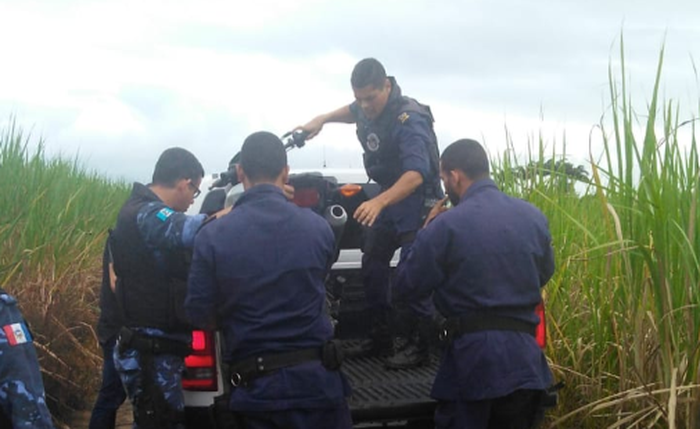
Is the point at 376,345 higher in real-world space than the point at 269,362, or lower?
lower

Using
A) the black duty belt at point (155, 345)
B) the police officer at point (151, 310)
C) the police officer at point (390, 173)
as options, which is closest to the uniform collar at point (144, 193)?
the police officer at point (151, 310)

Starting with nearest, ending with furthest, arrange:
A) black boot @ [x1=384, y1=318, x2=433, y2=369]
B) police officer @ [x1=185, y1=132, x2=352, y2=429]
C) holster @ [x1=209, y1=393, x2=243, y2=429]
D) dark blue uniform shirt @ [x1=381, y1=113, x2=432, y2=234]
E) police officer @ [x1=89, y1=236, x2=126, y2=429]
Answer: police officer @ [x1=185, y1=132, x2=352, y2=429] → holster @ [x1=209, y1=393, x2=243, y2=429] → police officer @ [x1=89, y1=236, x2=126, y2=429] → dark blue uniform shirt @ [x1=381, y1=113, x2=432, y2=234] → black boot @ [x1=384, y1=318, x2=433, y2=369]

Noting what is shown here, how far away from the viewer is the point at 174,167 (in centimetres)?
391

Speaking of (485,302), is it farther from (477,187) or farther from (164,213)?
(164,213)

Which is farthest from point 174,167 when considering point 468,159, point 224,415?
point 468,159

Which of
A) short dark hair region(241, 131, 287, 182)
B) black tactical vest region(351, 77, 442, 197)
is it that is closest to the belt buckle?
short dark hair region(241, 131, 287, 182)

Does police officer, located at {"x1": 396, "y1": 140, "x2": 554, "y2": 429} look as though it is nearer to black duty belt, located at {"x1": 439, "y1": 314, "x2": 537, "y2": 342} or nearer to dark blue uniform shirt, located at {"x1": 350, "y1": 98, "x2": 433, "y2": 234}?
black duty belt, located at {"x1": 439, "y1": 314, "x2": 537, "y2": 342}

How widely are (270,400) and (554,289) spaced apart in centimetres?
223

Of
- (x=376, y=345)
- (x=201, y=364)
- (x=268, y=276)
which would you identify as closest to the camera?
(x=268, y=276)

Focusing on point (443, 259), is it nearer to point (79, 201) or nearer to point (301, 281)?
point (301, 281)

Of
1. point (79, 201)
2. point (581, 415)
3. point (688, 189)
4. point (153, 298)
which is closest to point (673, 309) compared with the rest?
point (688, 189)

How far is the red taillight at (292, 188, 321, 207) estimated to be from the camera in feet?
12.7

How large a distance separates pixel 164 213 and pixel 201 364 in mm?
659

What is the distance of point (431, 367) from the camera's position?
4.53m
